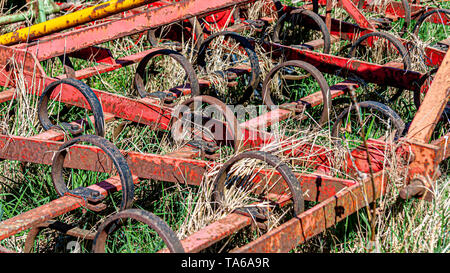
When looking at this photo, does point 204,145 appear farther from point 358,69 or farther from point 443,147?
point 358,69

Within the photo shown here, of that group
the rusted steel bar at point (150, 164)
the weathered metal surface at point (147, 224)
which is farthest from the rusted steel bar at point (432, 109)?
the weathered metal surface at point (147, 224)

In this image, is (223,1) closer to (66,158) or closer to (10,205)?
(66,158)

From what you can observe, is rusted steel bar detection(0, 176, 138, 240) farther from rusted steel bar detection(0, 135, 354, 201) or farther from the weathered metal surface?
the weathered metal surface

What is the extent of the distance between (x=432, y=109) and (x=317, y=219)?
0.76m

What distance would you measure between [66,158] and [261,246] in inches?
51.3

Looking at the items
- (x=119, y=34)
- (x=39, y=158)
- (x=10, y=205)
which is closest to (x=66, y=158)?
(x=39, y=158)

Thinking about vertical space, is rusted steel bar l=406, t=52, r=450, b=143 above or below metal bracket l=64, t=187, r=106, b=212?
above

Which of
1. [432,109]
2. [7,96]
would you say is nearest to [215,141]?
[432,109]

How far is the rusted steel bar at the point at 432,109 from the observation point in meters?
2.71

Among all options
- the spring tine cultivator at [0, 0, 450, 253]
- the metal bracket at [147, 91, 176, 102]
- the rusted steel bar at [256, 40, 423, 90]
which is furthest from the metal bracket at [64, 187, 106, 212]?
the rusted steel bar at [256, 40, 423, 90]

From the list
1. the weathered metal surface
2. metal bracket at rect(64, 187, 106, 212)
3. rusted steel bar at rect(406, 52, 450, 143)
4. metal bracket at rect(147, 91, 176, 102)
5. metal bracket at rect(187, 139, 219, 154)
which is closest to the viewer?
the weathered metal surface

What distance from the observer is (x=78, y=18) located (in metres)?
3.62

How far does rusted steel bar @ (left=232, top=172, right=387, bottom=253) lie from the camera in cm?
234

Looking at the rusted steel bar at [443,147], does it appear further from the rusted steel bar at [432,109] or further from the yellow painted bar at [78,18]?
the yellow painted bar at [78,18]
